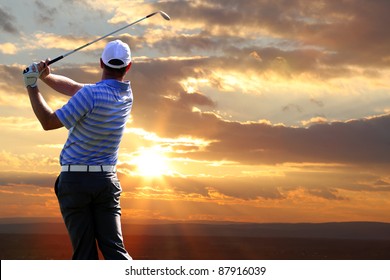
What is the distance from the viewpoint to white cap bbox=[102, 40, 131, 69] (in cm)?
823

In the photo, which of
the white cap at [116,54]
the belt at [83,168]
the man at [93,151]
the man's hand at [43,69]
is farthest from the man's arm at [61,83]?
the belt at [83,168]

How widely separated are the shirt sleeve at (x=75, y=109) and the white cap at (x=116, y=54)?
52 cm

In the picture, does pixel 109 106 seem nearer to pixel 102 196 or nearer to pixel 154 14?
pixel 102 196

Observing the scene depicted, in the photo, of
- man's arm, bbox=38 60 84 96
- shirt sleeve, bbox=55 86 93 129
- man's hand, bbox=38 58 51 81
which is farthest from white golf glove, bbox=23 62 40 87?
man's arm, bbox=38 60 84 96

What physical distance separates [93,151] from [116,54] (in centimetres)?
122

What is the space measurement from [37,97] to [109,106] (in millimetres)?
863

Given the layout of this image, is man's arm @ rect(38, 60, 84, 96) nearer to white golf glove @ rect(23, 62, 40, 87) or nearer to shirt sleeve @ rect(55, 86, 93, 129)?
white golf glove @ rect(23, 62, 40, 87)

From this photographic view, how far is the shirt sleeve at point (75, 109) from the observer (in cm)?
793

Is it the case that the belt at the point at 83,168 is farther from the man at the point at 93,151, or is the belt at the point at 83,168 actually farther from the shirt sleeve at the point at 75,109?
the shirt sleeve at the point at 75,109

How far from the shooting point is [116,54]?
8.23 metres

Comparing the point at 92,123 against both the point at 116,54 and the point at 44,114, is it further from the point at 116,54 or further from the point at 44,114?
the point at 116,54

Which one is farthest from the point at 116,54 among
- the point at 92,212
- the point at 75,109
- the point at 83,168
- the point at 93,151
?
the point at 92,212
